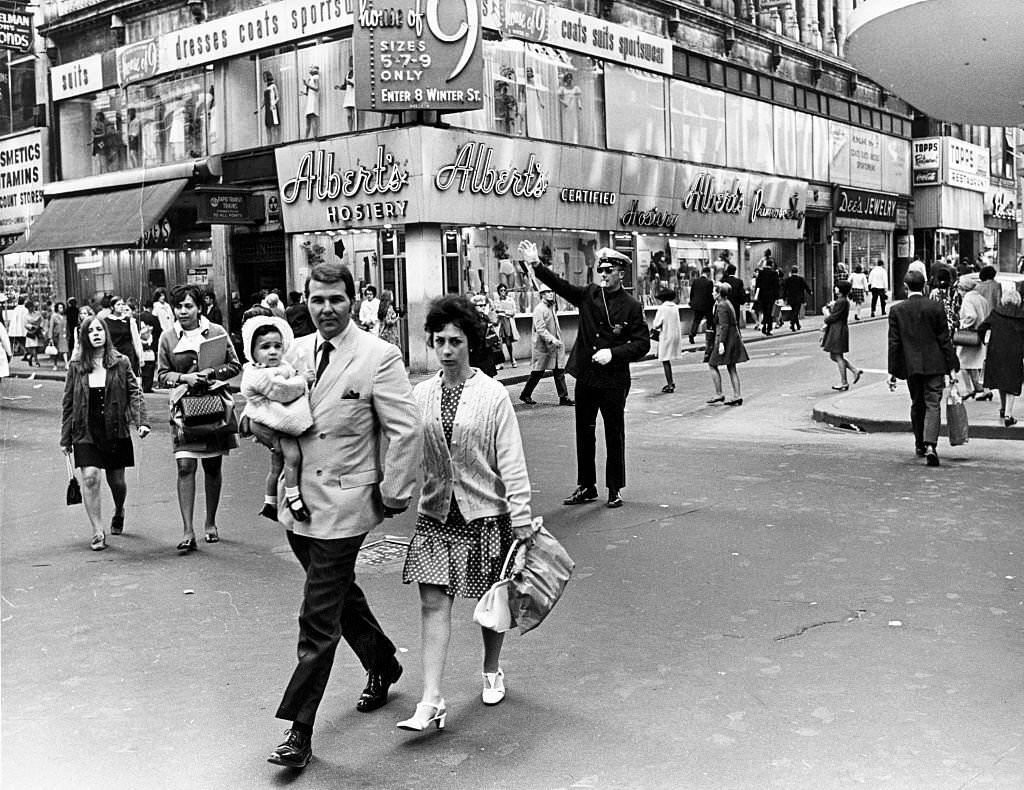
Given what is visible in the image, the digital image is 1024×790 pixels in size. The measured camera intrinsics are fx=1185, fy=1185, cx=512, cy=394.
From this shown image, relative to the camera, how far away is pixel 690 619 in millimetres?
6098

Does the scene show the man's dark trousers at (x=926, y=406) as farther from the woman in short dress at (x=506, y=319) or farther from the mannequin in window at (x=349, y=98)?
the mannequin in window at (x=349, y=98)

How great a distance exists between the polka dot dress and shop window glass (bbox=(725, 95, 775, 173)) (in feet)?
→ 98.9

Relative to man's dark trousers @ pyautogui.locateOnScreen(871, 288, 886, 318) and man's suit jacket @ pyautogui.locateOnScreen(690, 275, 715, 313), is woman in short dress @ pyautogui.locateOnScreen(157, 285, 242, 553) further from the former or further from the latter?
man's dark trousers @ pyautogui.locateOnScreen(871, 288, 886, 318)

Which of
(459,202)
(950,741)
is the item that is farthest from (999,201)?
(950,741)

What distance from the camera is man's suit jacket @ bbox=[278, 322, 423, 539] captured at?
4.48 m

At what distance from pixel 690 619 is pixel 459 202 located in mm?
18880

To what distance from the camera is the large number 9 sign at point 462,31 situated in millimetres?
22828

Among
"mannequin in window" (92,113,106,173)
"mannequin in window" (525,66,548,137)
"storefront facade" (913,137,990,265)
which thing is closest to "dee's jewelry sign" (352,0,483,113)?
"mannequin in window" (525,66,548,137)

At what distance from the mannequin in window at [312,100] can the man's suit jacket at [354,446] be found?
2214 cm

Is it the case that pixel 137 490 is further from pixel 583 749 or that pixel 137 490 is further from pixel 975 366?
pixel 975 366

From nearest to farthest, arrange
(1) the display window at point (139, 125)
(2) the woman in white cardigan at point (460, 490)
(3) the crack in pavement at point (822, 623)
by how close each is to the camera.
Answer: (2) the woman in white cardigan at point (460, 490) → (3) the crack in pavement at point (822, 623) → (1) the display window at point (139, 125)

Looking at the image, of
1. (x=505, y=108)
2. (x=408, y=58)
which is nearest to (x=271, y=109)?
(x=408, y=58)

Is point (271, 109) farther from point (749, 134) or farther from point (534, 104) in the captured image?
point (749, 134)

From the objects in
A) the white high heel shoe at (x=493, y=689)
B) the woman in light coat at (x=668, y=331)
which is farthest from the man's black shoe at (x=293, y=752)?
the woman in light coat at (x=668, y=331)
